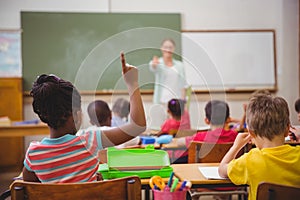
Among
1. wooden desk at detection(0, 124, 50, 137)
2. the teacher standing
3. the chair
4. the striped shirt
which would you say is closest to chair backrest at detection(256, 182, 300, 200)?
the striped shirt

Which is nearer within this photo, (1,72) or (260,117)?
(260,117)

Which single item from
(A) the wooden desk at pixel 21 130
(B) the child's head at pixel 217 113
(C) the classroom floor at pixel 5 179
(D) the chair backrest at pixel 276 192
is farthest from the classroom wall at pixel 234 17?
(D) the chair backrest at pixel 276 192

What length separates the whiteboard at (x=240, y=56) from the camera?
586 centimetres

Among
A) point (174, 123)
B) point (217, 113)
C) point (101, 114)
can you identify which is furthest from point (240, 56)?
point (101, 114)

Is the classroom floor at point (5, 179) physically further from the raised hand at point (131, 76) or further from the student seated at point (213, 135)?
the raised hand at point (131, 76)

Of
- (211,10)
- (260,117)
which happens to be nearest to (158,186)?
(260,117)

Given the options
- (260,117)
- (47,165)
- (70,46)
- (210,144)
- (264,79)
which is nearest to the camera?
(47,165)

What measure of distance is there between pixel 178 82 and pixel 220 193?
274 cm

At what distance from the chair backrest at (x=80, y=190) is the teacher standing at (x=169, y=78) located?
3578 millimetres

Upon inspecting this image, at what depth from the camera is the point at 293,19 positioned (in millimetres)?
6000

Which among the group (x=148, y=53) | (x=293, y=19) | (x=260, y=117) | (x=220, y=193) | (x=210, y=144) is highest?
(x=293, y=19)

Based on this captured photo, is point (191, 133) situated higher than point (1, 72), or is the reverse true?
point (1, 72)

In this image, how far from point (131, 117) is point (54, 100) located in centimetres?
27

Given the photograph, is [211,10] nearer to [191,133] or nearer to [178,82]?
[178,82]
